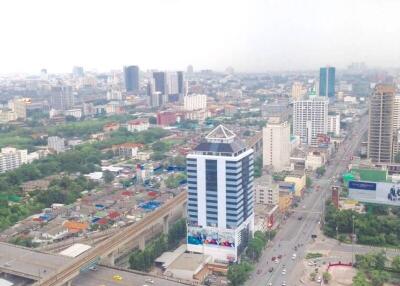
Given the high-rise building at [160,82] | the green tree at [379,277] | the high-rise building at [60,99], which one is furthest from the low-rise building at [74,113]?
the green tree at [379,277]

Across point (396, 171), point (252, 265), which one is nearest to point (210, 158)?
point (252, 265)

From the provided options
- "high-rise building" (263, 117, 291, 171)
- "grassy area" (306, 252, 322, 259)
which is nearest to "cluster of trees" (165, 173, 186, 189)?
"high-rise building" (263, 117, 291, 171)

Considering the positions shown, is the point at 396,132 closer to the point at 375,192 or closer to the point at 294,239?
the point at 375,192

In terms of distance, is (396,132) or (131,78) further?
(131,78)

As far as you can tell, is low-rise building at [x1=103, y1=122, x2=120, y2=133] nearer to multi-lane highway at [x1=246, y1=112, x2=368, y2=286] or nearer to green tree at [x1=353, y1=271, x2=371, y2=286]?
multi-lane highway at [x1=246, y1=112, x2=368, y2=286]

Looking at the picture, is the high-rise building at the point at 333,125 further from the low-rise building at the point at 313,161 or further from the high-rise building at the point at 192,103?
the high-rise building at the point at 192,103

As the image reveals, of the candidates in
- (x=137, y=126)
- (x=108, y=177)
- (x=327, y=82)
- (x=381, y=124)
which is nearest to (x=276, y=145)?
(x=381, y=124)
